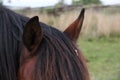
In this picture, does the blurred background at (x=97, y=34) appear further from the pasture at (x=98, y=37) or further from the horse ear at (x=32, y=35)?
the horse ear at (x=32, y=35)

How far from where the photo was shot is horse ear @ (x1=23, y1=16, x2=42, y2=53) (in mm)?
1620

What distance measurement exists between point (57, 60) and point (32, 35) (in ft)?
0.52

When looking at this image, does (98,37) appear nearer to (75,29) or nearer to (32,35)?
(75,29)

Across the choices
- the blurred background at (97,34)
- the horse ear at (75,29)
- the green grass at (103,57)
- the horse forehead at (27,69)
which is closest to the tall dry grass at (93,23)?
the blurred background at (97,34)

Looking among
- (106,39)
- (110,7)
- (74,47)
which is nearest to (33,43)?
(74,47)

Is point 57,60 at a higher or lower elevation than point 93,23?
higher

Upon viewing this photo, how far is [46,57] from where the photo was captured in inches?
67.4

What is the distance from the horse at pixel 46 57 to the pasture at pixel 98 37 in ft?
20.6

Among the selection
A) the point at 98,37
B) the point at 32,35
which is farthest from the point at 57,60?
the point at 98,37

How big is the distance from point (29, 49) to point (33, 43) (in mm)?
36

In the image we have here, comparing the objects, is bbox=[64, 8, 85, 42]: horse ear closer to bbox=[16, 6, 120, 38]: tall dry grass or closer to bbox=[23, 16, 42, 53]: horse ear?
bbox=[23, 16, 42, 53]: horse ear

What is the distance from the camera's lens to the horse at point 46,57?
5.44 feet

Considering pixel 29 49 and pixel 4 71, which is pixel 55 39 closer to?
pixel 29 49

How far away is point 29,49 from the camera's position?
1.70 meters
